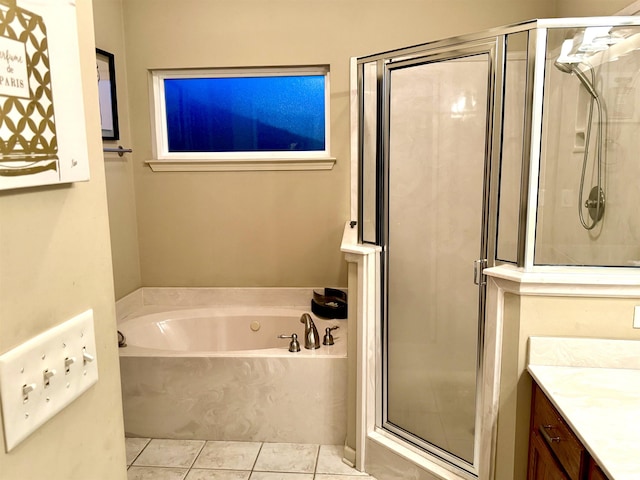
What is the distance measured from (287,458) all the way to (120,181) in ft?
6.79

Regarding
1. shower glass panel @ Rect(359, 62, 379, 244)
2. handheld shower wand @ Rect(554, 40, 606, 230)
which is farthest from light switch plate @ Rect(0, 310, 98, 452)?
handheld shower wand @ Rect(554, 40, 606, 230)

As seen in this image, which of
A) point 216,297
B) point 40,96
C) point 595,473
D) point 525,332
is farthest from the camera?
point 216,297

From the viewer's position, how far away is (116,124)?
3.42 metres

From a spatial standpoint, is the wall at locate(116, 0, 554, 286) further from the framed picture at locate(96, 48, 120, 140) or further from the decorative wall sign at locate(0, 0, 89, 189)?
the decorative wall sign at locate(0, 0, 89, 189)

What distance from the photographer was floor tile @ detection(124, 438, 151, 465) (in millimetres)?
2814

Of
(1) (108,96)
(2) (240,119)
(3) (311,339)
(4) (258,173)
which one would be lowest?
(3) (311,339)

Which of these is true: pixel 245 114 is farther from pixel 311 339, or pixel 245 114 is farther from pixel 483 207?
pixel 483 207

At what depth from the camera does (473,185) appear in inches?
98.6

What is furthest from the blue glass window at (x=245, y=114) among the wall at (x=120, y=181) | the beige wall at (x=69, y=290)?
the beige wall at (x=69, y=290)

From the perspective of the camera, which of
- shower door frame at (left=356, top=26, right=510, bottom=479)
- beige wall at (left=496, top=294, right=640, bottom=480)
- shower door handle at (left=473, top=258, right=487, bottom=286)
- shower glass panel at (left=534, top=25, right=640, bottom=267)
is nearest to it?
beige wall at (left=496, top=294, right=640, bottom=480)

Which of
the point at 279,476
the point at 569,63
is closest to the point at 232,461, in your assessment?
the point at 279,476

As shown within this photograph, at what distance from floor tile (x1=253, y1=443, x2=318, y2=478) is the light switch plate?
80.6 inches

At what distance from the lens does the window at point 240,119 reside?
11.9ft

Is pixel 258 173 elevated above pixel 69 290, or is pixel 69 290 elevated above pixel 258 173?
pixel 258 173
